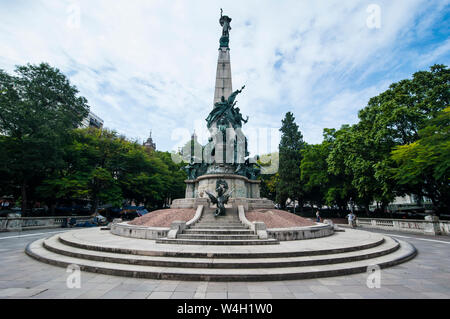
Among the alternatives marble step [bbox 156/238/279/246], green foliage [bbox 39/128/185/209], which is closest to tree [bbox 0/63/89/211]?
green foliage [bbox 39/128/185/209]

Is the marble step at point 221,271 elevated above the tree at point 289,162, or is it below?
below

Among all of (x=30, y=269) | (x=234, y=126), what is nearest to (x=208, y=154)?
(x=234, y=126)

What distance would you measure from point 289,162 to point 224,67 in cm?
2398

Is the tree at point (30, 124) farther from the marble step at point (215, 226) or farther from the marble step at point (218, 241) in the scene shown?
the marble step at point (218, 241)

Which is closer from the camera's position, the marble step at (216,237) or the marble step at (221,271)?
the marble step at (221,271)

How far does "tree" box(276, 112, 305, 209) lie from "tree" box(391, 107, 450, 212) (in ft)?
65.1

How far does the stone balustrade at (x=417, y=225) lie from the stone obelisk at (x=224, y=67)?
61.6 feet

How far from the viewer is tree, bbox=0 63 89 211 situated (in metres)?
20.3

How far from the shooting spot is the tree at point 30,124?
2028cm

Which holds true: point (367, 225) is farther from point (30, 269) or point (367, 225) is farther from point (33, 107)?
point (33, 107)

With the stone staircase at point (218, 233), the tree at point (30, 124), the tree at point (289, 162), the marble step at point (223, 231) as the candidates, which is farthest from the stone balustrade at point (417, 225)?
the tree at point (30, 124)

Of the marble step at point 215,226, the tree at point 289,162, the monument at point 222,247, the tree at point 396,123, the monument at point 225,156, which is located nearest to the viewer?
the monument at point 222,247

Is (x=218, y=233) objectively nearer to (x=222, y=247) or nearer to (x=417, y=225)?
(x=222, y=247)

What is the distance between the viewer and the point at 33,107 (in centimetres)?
2178
